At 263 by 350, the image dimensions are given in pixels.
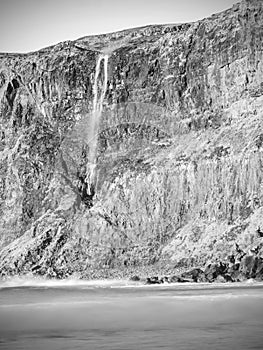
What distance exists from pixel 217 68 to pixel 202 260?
20169 millimetres

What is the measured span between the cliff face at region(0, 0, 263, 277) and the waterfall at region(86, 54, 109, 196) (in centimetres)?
23

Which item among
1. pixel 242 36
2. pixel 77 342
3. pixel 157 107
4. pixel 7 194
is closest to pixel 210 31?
pixel 242 36

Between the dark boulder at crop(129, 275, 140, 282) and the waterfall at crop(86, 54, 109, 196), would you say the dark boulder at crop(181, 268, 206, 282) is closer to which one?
the dark boulder at crop(129, 275, 140, 282)

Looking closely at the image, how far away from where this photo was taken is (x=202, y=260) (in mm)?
52719

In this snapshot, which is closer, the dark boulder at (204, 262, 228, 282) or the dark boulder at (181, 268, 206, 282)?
the dark boulder at (204, 262, 228, 282)

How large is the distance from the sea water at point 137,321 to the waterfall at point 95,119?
1153 inches

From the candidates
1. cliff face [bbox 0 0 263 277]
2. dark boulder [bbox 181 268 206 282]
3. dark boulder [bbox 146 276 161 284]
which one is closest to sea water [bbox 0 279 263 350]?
dark boulder [bbox 181 268 206 282]

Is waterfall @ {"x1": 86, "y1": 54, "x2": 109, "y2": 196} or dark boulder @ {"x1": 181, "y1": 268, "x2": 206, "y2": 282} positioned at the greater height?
waterfall @ {"x1": 86, "y1": 54, "x2": 109, "y2": 196}

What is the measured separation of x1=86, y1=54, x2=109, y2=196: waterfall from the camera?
227 ft

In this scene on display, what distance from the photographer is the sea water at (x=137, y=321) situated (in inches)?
818

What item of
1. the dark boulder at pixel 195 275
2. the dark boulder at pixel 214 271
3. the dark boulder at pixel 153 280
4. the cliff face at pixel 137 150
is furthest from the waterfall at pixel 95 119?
the dark boulder at pixel 214 271

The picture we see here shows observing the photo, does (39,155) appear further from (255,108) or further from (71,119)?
(255,108)

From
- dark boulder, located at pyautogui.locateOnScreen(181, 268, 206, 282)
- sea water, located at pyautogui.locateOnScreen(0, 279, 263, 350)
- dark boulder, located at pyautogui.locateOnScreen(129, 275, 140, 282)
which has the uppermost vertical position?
sea water, located at pyautogui.locateOnScreen(0, 279, 263, 350)

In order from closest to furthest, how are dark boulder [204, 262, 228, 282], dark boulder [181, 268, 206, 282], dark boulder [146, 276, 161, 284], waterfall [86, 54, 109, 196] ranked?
dark boulder [204, 262, 228, 282], dark boulder [181, 268, 206, 282], dark boulder [146, 276, 161, 284], waterfall [86, 54, 109, 196]
